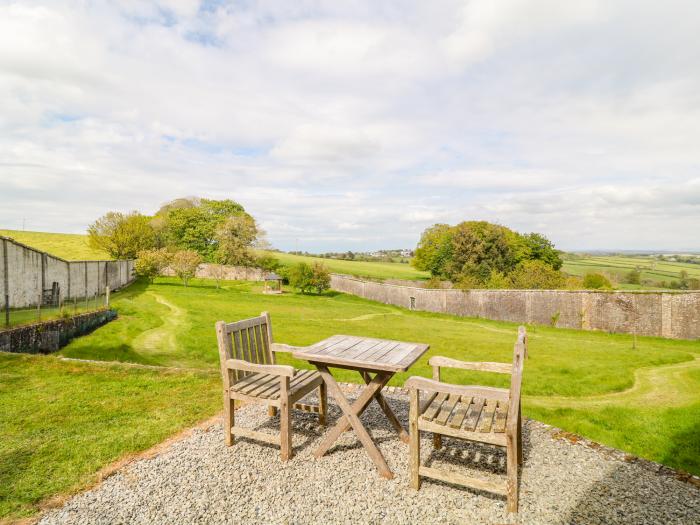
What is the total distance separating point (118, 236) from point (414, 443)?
43757 mm

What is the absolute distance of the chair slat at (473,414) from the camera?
3848 millimetres

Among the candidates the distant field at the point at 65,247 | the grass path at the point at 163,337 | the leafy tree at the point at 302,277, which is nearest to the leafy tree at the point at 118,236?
the distant field at the point at 65,247

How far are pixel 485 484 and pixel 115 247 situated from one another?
146 ft

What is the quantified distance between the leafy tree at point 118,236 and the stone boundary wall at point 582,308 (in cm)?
2947

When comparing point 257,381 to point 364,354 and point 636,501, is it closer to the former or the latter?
point 364,354

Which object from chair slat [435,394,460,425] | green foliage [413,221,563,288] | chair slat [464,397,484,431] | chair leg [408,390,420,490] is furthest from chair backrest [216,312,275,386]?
green foliage [413,221,563,288]

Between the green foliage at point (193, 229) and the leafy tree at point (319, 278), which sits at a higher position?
the green foliage at point (193, 229)

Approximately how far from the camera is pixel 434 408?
14.0 feet

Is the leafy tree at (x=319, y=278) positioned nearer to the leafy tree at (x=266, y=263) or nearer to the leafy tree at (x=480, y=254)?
the leafy tree at (x=266, y=263)

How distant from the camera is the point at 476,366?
471 cm

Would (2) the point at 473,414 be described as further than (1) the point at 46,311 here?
No

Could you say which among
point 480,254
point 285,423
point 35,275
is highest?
point 480,254

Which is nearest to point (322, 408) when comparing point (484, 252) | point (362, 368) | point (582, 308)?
point (362, 368)

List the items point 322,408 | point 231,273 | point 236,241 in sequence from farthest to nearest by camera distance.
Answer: point 236,241, point 231,273, point 322,408
